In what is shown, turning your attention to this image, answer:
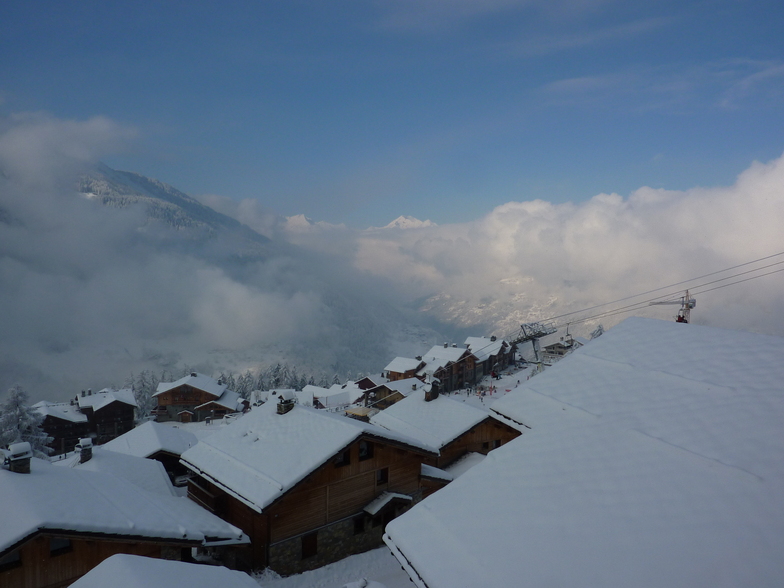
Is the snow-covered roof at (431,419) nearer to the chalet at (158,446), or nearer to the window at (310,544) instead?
the window at (310,544)

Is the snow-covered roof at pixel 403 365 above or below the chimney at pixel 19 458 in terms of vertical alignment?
below

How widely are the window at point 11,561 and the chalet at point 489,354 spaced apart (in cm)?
7671

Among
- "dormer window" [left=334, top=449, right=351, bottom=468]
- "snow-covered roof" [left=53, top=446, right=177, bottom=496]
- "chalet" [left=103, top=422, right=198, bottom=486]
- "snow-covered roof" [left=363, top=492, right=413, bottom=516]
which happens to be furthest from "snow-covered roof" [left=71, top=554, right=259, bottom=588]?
"chalet" [left=103, top=422, right=198, bottom=486]

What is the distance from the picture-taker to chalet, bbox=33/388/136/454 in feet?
208

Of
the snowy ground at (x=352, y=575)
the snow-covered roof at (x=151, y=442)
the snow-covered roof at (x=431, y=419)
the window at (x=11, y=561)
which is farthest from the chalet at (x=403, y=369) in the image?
the window at (x=11, y=561)

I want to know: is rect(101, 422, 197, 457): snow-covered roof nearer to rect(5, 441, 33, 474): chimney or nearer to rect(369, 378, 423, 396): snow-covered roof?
rect(5, 441, 33, 474): chimney

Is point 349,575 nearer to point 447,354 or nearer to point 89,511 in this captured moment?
point 89,511

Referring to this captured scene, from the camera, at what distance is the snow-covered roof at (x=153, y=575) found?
8.31m

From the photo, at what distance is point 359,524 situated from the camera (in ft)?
66.5

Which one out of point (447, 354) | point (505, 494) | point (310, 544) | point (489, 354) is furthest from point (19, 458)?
point (489, 354)

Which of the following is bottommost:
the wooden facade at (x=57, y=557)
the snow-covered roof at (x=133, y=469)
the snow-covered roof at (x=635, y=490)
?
the snow-covered roof at (x=133, y=469)

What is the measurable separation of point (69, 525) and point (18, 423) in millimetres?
46966

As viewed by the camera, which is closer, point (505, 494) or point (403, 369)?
point (505, 494)

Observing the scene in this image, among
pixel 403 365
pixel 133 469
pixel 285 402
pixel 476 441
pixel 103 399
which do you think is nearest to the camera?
pixel 133 469
